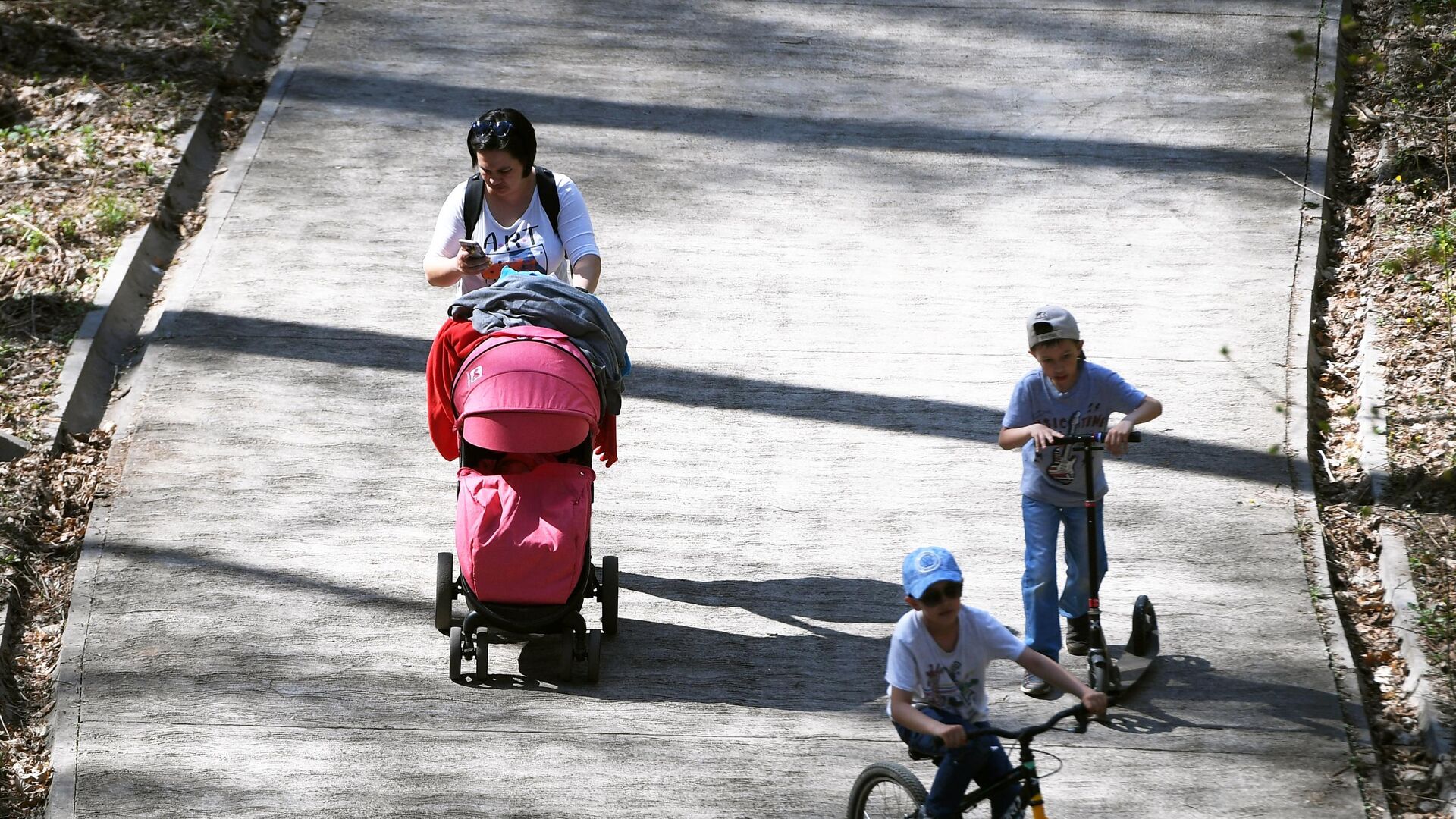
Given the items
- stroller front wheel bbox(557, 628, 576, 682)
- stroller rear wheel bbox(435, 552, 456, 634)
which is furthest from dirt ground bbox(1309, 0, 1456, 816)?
stroller rear wheel bbox(435, 552, 456, 634)

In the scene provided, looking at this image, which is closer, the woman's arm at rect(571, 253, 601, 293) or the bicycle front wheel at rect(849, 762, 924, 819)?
the bicycle front wheel at rect(849, 762, 924, 819)

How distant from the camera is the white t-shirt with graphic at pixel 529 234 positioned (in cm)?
595

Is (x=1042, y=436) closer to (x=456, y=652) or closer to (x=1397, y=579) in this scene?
(x=1397, y=579)

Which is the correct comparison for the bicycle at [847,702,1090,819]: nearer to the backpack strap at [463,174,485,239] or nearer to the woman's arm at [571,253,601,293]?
the woman's arm at [571,253,601,293]

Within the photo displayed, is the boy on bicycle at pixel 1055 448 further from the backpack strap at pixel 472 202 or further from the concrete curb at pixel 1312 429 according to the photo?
the backpack strap at pixel 472 202

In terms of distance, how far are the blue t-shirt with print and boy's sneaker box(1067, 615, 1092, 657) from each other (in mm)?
561

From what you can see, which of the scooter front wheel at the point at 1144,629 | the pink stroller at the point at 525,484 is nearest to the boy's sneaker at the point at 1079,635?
the scooter front wheel at the point at 1144,629

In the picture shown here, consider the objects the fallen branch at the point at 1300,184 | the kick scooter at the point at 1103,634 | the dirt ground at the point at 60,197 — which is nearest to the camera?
the kick scooter at the point at 1103,634

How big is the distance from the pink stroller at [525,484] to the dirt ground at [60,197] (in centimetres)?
182

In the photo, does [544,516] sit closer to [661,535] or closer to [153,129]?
[661,535]

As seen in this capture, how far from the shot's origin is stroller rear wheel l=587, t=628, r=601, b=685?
5.76 meters

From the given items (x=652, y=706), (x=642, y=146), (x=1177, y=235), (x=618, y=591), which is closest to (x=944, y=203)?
(x=1177, y=235)

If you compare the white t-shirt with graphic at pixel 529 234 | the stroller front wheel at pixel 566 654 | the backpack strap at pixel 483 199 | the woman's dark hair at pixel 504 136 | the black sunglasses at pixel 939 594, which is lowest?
the stroller front wheel at pixel 566 654

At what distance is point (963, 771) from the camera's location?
4352 millimetres
